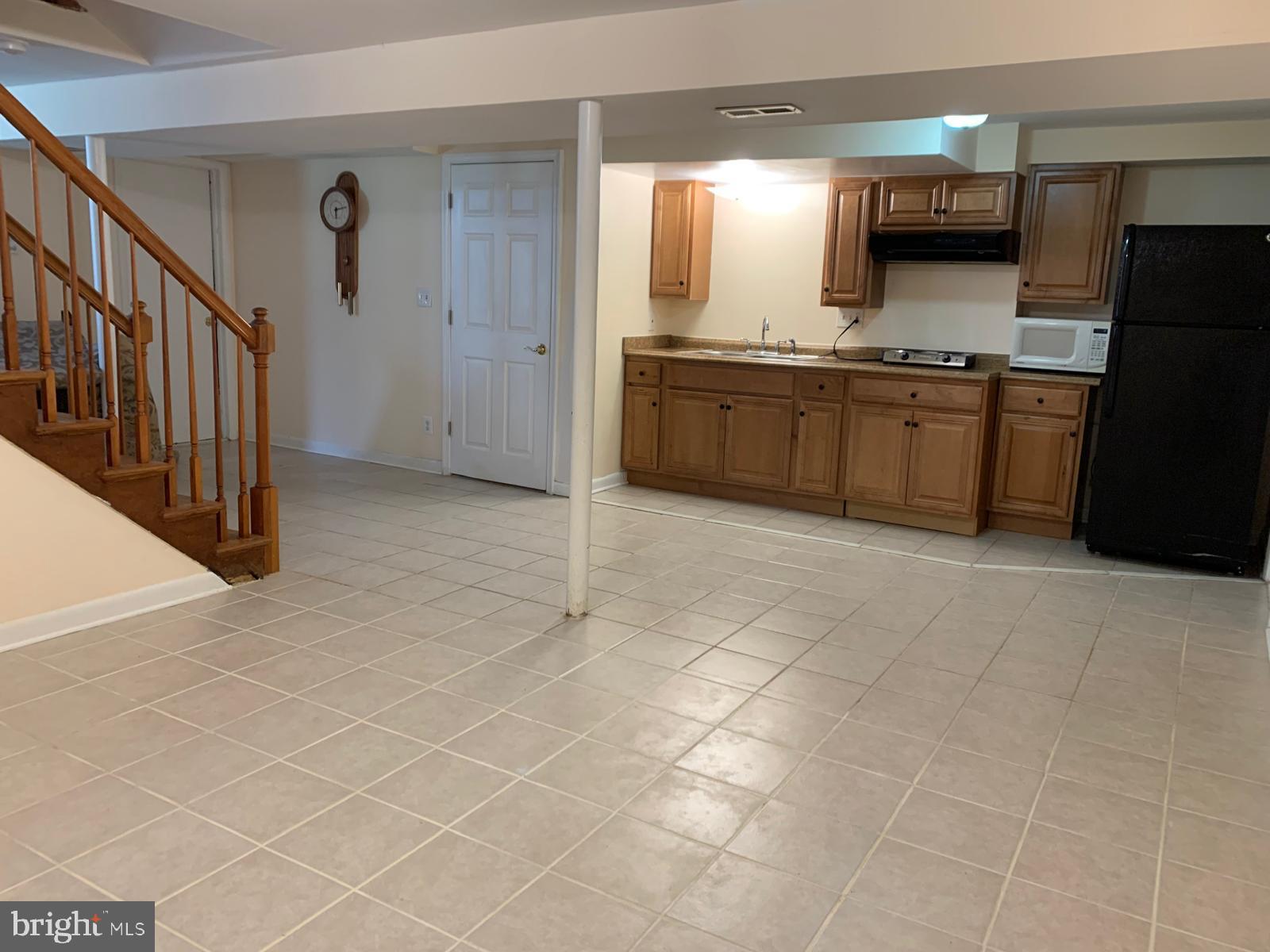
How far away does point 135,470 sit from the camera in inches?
140

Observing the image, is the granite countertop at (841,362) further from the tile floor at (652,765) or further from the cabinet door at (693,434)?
the tile floor at (652,765)

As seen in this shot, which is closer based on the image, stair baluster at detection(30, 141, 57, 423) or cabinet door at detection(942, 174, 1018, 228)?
stair baluster at detection(30, 141, 57, 423)

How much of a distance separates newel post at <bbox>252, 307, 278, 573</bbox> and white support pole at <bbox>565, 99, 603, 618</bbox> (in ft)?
4.30

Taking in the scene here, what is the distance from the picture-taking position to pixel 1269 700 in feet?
10.7

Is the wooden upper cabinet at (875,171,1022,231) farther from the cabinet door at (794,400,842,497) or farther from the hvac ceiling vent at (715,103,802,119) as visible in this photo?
the hvac ceiling vent at (715,103,802,119)

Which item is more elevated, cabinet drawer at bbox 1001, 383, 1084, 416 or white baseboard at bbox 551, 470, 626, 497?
cabinet drawer at bbox 1001, 383, 1084, 416

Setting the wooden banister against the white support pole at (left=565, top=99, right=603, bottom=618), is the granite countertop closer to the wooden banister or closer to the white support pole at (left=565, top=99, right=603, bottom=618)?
the white support pole at (left=565, top=99, right=603, bottom=618)

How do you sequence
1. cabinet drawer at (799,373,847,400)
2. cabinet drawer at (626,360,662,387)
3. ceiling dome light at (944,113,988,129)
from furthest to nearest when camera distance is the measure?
1. cabinet drawer at (626,360,662,387)
2. cabinet drawer at (799,373,847,400)
3. ceiling dome light at (944,113,988,129)

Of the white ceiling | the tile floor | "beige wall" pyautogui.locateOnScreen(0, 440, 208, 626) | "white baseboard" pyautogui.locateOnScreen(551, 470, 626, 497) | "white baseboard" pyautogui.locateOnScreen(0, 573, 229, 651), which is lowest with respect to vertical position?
the tile floor

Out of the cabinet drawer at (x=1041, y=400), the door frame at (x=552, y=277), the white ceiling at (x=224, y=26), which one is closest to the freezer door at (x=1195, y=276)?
the cabinet drawer at (x=1041, y=400)

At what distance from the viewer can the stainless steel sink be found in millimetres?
5969

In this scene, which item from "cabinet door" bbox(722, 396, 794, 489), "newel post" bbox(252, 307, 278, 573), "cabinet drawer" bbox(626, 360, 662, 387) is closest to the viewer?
"newel post" bbox(252, 307, 278, 573)

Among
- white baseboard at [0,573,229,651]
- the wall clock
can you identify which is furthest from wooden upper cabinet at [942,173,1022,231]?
white baseboard at [0,573,229,651]

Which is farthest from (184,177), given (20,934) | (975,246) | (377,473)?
(20,934)
